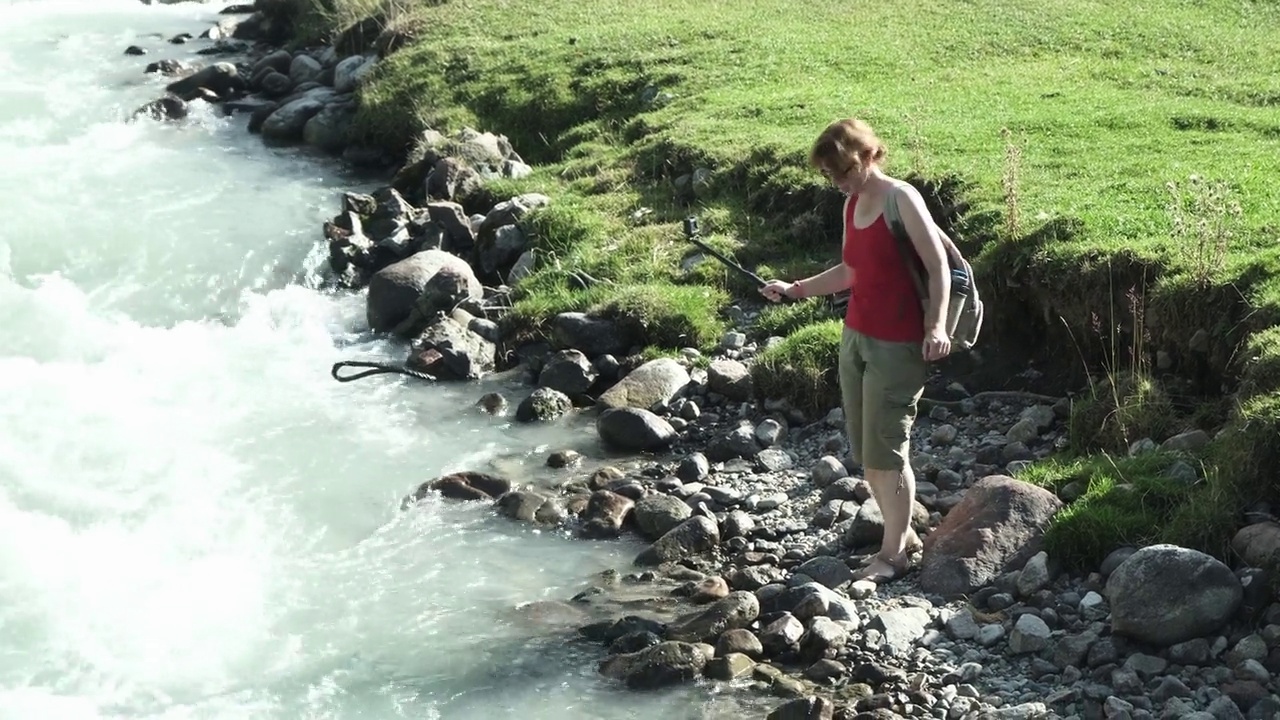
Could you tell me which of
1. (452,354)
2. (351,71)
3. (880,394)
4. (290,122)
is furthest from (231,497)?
(351,71)

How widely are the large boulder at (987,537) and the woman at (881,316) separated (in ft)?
0.88

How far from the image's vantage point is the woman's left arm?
796 cm

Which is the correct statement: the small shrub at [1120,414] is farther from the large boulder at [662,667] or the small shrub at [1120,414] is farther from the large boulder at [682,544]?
the large boulder at [662,667]

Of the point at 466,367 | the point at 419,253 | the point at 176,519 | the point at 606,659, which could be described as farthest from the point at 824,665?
the point at 419,253

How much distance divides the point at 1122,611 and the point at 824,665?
166cm

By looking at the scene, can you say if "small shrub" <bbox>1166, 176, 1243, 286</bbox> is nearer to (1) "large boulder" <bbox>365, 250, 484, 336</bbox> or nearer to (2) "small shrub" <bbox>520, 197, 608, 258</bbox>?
(2) "small shrub" <bbox>520, 197, 608, 258</bbox>

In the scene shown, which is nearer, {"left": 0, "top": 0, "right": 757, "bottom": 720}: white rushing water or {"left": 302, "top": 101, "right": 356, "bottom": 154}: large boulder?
{"left": 0, "top": 0, "right": 757, "bottom": 720}: white rushing water

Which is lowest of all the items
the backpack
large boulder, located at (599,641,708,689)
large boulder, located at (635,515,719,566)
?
large boulder, located at (635,515,719,566)

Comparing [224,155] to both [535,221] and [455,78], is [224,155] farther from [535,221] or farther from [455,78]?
[535,221]

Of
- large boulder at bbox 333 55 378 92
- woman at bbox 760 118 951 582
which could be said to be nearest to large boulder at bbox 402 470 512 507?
woman at bbox 760 118 951 582

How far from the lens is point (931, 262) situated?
798 centimetres

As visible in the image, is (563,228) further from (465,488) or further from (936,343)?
(936,343)

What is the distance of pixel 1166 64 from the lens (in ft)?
58.0

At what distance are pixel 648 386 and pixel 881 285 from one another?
177 inches
